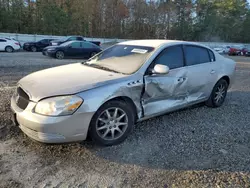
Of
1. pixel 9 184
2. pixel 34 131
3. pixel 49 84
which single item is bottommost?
pixel 9 184

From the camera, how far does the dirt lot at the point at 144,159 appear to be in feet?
7.89

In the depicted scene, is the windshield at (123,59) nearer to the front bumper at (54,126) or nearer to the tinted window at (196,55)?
the tinted window at (196,55)

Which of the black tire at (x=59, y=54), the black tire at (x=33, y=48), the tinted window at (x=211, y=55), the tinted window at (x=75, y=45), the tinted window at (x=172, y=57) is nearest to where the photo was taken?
the tinted window at (x=172, y=57)

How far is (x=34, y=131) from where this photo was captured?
2.64 metres

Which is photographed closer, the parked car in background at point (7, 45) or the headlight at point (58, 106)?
the headlight at point (58, 106)

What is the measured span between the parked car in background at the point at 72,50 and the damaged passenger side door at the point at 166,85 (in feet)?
36.0

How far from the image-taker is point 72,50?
14.0 metres

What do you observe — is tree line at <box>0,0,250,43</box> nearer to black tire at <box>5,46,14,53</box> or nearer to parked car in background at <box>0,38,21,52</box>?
parked car in background at <box>0,38,21,52</box>

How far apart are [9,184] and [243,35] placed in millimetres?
60954

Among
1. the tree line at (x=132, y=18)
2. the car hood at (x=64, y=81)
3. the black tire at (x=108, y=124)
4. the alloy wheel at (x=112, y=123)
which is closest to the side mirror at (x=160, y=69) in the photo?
the car hood at (x=64, y=81)

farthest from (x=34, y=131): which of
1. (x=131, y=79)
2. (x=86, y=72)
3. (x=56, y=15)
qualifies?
(x=56, y=15)

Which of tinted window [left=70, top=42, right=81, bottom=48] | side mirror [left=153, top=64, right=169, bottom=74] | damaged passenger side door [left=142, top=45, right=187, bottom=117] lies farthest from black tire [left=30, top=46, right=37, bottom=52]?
side mirror [left=153, top=64, right=169, bottom=74]

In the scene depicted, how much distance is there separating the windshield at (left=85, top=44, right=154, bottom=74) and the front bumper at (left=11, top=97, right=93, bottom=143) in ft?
3.55

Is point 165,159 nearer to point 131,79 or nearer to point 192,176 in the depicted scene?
point 192,176
